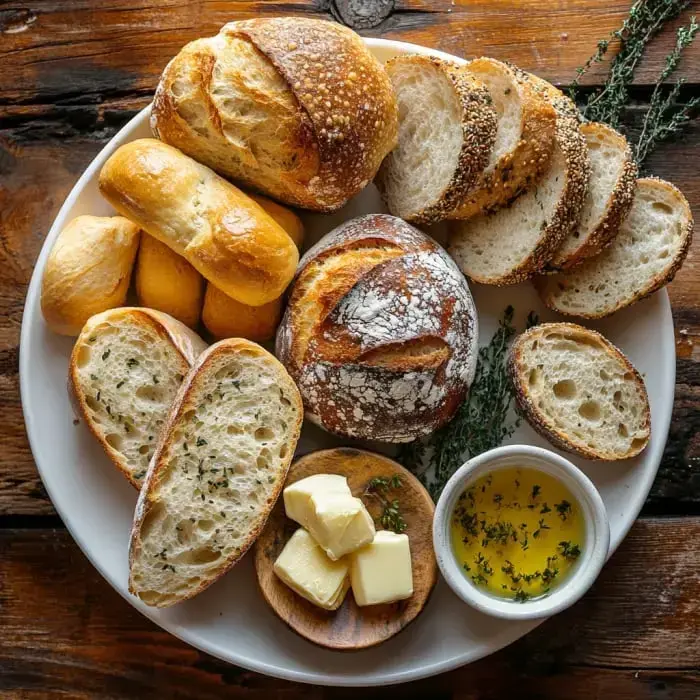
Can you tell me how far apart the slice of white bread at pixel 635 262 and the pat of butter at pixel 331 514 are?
0.81 meters

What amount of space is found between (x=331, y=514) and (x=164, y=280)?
77 cm

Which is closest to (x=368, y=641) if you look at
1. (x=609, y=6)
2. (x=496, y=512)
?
(x=496, y=512)

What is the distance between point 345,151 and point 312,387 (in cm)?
62

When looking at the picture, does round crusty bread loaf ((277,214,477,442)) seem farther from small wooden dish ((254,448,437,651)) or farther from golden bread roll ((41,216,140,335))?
golden bread roll ((41,216,140,335))

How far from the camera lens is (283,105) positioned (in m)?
1.96

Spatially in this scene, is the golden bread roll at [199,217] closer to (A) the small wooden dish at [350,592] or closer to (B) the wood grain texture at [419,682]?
(A) the small wooden dish at [350,592]

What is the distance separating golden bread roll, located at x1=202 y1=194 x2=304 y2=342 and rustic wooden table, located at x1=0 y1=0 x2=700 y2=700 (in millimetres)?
671

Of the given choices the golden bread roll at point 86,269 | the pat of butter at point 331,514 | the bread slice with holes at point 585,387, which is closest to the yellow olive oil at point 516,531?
the bread slice with holes at point 585,387

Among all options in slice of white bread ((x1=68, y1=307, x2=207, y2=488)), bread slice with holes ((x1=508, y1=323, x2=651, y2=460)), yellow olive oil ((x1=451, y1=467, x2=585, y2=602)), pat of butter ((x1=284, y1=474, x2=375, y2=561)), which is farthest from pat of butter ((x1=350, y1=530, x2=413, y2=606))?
slice of white bread ((x1=68, y1=307, x2=207, y2=488))

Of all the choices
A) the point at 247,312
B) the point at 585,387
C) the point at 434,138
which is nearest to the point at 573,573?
the point at 585,387

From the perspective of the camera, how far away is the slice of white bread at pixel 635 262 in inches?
86.7

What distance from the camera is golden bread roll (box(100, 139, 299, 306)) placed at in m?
1.99

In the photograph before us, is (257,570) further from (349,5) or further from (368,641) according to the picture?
(349,5)

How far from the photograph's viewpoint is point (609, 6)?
8.07ft
